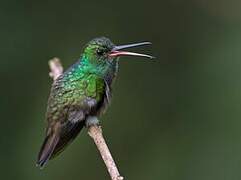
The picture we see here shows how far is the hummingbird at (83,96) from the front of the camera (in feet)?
16.7

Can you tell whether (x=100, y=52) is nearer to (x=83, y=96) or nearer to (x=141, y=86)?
(x=83, y=96)

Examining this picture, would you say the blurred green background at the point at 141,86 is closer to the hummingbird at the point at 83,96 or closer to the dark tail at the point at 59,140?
the hummingbird at the point at 83,96

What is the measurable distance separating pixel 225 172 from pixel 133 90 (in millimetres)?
1531

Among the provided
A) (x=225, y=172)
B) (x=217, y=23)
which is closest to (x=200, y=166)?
(x=225, y=172)

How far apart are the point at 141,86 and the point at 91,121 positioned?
8.76 ft

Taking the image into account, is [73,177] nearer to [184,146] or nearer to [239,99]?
[184,146]

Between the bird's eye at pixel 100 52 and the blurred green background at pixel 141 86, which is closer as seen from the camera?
the bird's eye at pixel 100 52

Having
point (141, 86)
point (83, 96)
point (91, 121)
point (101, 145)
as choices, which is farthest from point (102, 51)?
point (141, 86)

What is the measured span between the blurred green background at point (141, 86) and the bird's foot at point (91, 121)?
6.20ft

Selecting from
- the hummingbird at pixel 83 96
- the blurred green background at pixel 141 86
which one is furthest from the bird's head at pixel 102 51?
the blurred green background at pixel 141 86

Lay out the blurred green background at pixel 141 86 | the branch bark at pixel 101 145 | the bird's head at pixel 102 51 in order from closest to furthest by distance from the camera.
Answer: the branch bark at pixel 101 145, the bird's head at pixel 102 51, the blurred green background at pixel 141 86

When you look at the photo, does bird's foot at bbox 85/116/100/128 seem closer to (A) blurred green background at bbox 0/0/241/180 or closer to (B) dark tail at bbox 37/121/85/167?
(B) dark tail at bbox 37/121/85/167

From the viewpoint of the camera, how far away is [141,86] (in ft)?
25.3

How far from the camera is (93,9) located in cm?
800
